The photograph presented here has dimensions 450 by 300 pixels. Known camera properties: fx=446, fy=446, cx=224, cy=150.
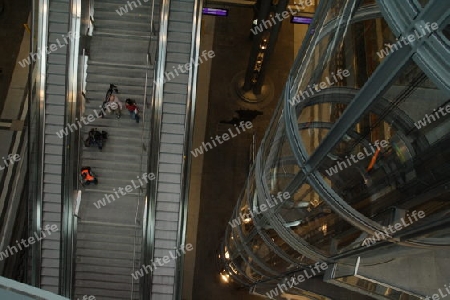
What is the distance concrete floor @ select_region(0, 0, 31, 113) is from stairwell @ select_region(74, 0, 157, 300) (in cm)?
744

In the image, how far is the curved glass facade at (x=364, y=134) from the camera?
A: 14.3 feet

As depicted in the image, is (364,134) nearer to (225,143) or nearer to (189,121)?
(189,121)

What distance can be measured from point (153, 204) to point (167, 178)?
94cm

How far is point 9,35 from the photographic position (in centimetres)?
2062

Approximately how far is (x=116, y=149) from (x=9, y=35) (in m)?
10.1

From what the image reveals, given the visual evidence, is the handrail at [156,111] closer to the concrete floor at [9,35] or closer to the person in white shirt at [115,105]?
the person in white shirt at [115,105]

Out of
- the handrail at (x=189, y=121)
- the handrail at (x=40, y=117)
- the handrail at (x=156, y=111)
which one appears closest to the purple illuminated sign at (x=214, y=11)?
the handrail at (x=189, y=121)

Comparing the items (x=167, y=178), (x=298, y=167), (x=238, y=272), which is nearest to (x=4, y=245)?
(x=167, y=178)

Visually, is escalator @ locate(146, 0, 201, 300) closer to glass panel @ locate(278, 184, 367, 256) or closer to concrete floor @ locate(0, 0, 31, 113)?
glass panel @ locate(278, 184, 367, 256)

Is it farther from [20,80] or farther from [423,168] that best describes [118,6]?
[423,168]

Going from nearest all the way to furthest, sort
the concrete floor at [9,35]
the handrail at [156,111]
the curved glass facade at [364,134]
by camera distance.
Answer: the curved glass facade at [364,134]
the handrail at [156,111]
the concrete floor at [9,35]

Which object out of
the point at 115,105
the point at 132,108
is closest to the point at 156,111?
the point at 132,108

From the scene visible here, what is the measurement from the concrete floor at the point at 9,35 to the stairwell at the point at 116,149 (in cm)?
744

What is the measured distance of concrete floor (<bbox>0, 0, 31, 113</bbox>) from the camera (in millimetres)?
20031
